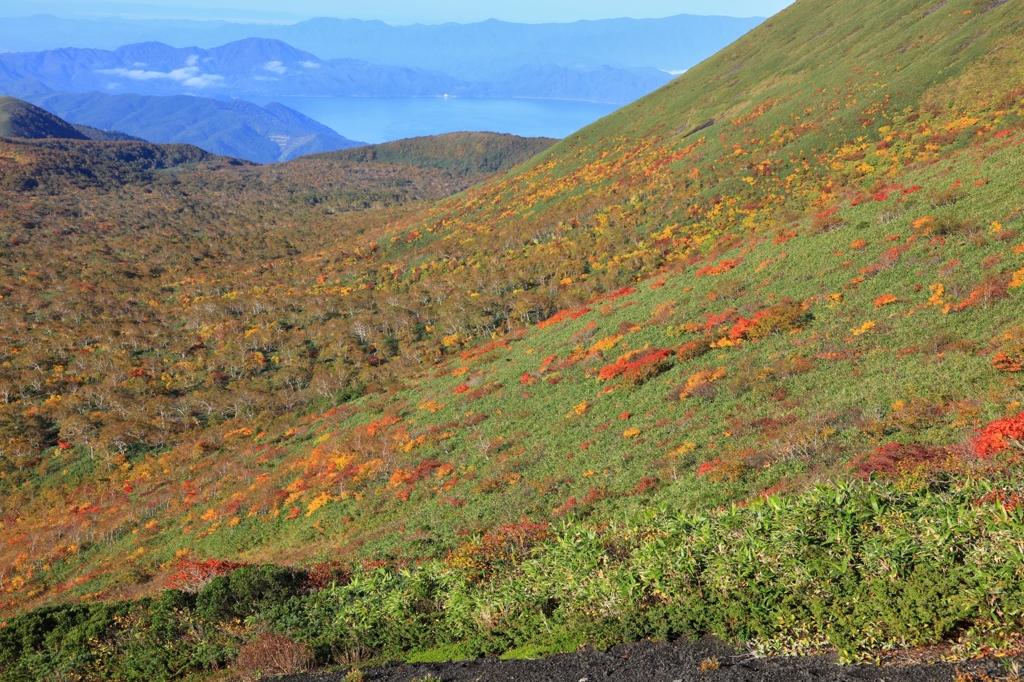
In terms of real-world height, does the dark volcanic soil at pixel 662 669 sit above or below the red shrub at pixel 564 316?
below

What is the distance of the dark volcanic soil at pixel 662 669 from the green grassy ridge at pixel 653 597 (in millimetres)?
263

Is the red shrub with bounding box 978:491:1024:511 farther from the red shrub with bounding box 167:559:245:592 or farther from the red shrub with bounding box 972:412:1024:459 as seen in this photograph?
the red shrub with bounding box 167:559:245:592

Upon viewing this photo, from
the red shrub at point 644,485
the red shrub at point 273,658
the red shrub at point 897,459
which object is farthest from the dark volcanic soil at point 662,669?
the red shrub at point 644,485

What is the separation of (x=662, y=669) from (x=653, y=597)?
186 centimetres

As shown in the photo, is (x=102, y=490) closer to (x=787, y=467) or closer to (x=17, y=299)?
(x=787, y=467)

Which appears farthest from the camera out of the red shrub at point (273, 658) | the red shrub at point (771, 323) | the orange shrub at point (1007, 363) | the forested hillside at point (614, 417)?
the red shrub at point (771, 323)

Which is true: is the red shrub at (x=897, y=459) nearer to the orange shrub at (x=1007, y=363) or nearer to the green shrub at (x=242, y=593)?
the orange shrub at (x=1007, y=363)

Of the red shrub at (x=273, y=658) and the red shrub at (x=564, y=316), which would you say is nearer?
the red shrub at (x=273, y=658)

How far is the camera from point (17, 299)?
299ft

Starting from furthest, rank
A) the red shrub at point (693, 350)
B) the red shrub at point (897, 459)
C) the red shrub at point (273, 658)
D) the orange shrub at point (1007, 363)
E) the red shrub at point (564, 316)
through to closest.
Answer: the red shrub at point (564, 316) → the red shrub at point (693, 350) → the orange shrub at point (1007, 363) → the red shrub at point (897, 459) → the red shrub at point (273, 658)

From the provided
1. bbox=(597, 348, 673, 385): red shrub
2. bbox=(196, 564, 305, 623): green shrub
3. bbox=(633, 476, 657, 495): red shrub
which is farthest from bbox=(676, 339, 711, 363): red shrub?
bbox=(196, 564, 305, 623): green shrub

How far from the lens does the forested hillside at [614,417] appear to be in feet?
37.1

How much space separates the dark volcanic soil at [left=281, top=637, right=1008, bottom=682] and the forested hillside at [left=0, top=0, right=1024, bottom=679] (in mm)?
346

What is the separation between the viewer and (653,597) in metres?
11.6
